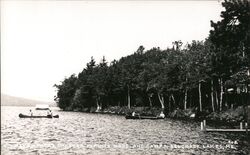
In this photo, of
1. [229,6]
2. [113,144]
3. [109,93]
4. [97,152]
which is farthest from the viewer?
[109,93]

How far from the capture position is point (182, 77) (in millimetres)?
99688

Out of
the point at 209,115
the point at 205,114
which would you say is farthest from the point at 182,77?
the point at 209,115

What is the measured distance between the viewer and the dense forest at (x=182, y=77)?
56.9m

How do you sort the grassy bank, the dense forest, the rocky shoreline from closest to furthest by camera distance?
1. the dense forest
2. the rocky shoreline
3. the grassy bank

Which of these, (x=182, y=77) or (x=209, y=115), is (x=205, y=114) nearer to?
(x=209, y=115)

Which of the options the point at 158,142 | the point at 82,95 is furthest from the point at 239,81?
the point at 82,95

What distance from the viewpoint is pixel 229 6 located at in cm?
5566

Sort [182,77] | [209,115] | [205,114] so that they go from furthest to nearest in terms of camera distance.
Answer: [182,77]
[205,114]
[209,115]

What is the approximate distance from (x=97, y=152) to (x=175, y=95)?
80718mm

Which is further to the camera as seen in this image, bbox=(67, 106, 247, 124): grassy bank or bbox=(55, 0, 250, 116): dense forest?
bbox=(67, 106, 247, 124): grassy bank

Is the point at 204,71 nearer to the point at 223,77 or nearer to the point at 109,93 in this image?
the point at 223,77

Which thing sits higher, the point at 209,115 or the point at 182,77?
the point at 182,77

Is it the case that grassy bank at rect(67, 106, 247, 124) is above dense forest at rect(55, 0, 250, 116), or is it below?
below

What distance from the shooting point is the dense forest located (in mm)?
56906
